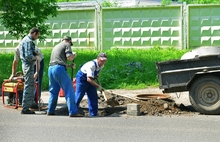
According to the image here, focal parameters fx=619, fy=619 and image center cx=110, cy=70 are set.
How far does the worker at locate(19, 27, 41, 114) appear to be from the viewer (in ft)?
46.2

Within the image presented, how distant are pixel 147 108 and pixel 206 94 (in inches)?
56.0

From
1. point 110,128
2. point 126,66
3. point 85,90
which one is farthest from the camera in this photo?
point 126,66

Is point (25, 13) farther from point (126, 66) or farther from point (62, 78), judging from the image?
point (62, 78)

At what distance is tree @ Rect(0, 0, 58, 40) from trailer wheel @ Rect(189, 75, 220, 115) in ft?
30.7

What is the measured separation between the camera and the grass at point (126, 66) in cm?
1923

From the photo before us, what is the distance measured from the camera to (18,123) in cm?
1260

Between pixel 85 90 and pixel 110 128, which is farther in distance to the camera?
pixel 85 90

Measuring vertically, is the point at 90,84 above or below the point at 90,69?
below

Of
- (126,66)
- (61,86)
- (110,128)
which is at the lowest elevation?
(110,128)

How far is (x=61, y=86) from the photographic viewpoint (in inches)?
538

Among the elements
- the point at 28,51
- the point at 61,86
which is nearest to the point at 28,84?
the point at 28,51

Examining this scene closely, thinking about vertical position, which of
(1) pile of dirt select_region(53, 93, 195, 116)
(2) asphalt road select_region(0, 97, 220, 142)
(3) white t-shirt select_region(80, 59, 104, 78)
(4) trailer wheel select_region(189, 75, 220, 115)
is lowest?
(2) asphalt road select_region(0, 97, 220, 142)

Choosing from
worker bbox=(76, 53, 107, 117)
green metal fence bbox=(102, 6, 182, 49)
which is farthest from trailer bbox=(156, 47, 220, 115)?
green metal fence bbox=(102, 6, 182, 49)

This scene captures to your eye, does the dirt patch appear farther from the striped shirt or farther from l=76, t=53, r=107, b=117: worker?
the striped shirt
